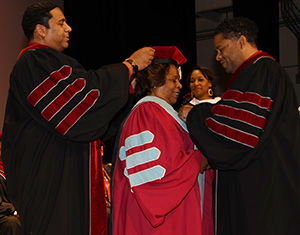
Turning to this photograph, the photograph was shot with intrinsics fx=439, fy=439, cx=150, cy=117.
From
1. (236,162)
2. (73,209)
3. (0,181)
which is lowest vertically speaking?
(0,181)

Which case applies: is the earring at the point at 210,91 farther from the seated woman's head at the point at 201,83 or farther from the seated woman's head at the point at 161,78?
the seated woman's head at the point at 161,78

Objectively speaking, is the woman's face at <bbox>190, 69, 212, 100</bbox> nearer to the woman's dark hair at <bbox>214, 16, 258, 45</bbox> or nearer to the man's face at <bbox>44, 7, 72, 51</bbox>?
the woman's dark hair at <bbox>214, 16, 258, 45</bbox>

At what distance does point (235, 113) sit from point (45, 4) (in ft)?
4.53

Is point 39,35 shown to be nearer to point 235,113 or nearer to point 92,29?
point 235,113

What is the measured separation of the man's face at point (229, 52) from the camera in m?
2.96

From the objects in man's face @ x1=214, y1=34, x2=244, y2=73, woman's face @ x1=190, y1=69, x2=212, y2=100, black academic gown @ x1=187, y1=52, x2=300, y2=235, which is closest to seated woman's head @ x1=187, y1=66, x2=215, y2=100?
woman's face @ x1=190, y1=69, x2=212, y2=100

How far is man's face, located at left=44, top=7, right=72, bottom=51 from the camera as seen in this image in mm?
2758

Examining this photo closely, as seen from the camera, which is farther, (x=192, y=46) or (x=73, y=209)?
(x=192, y=46)

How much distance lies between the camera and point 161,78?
322cm

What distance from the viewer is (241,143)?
2.70 meters

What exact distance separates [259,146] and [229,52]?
692 mm

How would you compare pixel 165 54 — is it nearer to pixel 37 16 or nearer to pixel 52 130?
pixel 37 16

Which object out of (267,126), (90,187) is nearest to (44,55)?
(90,187)

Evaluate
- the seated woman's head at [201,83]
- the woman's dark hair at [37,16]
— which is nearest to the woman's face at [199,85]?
the seated woman's head at [201,83]
